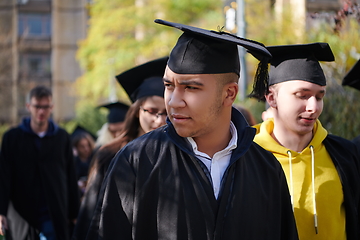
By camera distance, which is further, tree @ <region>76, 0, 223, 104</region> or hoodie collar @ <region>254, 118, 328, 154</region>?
tree @ <region>76, 0, 223, 104</region>

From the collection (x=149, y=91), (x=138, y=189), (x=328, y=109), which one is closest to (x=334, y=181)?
(x=138, y=189)

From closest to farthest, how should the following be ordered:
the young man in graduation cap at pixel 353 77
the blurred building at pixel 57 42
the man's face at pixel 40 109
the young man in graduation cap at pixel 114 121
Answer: the young man in graduation cap at pixel 353 77 < the man's face at pixel 40 109 < the young man in graduation cap at pixel 114 121 < the blurred building at pixel 57 42

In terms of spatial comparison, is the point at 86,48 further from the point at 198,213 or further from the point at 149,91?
the point at 198,213

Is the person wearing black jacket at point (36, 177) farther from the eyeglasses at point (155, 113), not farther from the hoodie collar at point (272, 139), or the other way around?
the hoodie collar at point (272, 139)

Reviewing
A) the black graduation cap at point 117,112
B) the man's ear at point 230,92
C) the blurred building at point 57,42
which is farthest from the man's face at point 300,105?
the blurred building at point 57,42

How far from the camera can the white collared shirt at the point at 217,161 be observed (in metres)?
2.66

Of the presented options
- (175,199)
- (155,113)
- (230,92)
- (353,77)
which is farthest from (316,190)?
(155,113)

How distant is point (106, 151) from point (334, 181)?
78.3 inches

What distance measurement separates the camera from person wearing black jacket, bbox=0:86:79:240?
245 inches

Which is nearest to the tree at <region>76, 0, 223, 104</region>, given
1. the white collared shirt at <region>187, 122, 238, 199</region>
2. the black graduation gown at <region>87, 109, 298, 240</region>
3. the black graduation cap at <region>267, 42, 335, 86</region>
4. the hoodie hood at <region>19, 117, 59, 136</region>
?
the hoodie hood at <region>19, 117, 59, 136</region>

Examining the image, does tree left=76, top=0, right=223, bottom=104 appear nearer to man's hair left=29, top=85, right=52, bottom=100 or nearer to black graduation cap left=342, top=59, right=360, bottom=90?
man's hair left=29, top=85, right=52, bottom=100

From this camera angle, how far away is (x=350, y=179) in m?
3.39

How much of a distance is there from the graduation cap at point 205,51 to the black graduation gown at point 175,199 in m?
0.34

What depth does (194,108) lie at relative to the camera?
2590mm
